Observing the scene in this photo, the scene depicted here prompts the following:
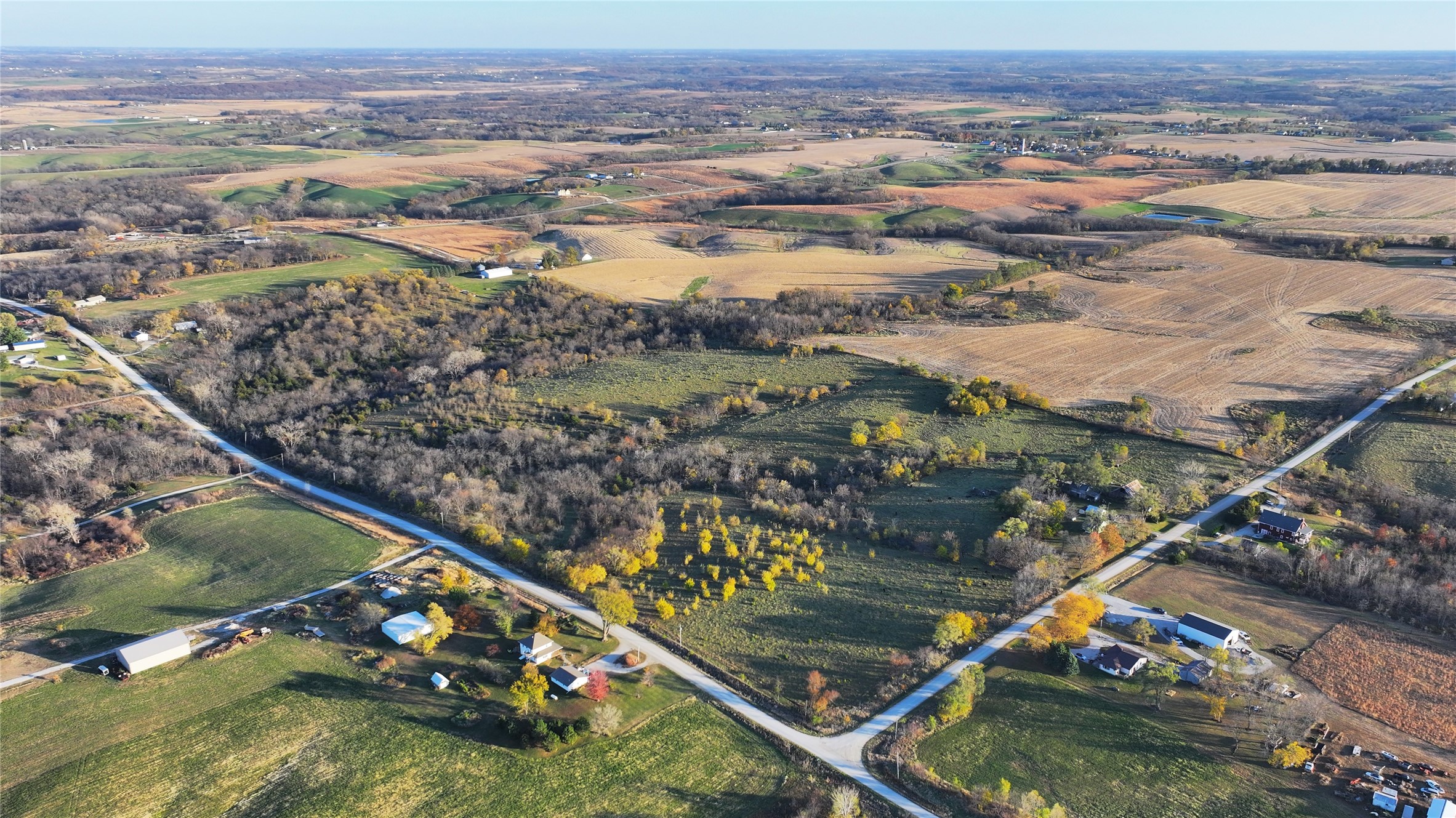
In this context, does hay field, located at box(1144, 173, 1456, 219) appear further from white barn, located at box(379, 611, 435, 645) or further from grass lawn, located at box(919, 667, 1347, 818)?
white barn, located at box(379, 611, 435, 645)

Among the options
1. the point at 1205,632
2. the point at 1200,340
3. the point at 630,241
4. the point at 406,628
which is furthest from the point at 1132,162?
the point at 406,628

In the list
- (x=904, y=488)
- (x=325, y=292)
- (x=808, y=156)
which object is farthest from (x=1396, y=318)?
(x=808, y=156)

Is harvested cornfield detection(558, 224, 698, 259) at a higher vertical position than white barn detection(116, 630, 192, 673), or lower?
higher

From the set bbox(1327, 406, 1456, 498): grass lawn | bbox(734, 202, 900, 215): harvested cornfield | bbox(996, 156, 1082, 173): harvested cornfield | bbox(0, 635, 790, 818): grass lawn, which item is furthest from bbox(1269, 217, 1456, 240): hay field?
bbox(0, 635, 790, 818): grass lawn

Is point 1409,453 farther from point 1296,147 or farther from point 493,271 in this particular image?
point 1296,147

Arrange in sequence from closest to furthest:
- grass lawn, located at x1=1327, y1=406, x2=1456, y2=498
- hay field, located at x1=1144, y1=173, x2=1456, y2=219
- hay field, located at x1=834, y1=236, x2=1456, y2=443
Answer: grass lawn, located at x1=1327, y1=406, x2=1456, y2=498 → hay field, located at x1=834, y1=236, x2=1456, y2=443 → hay field, located at x1=1144, y1=173, x2=1456, y2=219

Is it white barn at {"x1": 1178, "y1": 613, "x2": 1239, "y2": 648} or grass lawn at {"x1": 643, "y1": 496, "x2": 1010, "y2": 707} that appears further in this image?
grass lawn at {"x1": 643, "y1": 496, "x2": 1010, "y2": 707}
